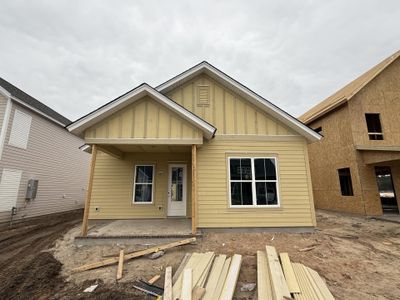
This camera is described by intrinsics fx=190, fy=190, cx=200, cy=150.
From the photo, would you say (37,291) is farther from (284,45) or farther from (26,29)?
(284,45)

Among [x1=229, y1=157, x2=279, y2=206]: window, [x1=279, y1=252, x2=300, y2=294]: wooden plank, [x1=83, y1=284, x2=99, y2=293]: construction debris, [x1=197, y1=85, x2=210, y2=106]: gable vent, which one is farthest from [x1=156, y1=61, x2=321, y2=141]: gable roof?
[x1=83, y1=284, x2=99, y2=293]: construction debris

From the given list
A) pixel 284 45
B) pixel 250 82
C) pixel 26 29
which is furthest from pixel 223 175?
pixel 250 82

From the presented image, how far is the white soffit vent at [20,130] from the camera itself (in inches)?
380

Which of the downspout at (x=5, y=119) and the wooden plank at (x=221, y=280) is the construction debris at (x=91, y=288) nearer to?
the wooden plank at (x=221, y=280)

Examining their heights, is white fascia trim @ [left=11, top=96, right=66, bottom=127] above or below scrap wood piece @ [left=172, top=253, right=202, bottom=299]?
above

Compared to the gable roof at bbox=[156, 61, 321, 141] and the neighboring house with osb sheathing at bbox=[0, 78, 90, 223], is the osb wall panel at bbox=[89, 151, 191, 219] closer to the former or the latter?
the gable roof at bbox=[156, 61, 321, 141]

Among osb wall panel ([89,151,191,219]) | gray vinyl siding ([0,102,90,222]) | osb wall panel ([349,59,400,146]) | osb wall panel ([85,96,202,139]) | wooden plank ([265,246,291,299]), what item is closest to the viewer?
wooden plank ([265,246,291,299])

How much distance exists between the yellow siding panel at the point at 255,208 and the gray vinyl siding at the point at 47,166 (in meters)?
9.89

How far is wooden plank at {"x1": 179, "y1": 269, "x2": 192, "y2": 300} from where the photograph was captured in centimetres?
285

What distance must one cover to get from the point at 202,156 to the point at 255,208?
2649mm

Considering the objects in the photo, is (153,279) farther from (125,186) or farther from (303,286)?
(125,186)

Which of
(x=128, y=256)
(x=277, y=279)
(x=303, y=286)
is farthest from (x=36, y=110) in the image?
(x=303, y=286)

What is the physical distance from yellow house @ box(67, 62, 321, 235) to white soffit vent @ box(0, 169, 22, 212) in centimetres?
489

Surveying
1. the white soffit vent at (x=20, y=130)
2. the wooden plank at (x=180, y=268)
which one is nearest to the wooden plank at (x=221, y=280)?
the wooden plank at (x=180, y=268)
